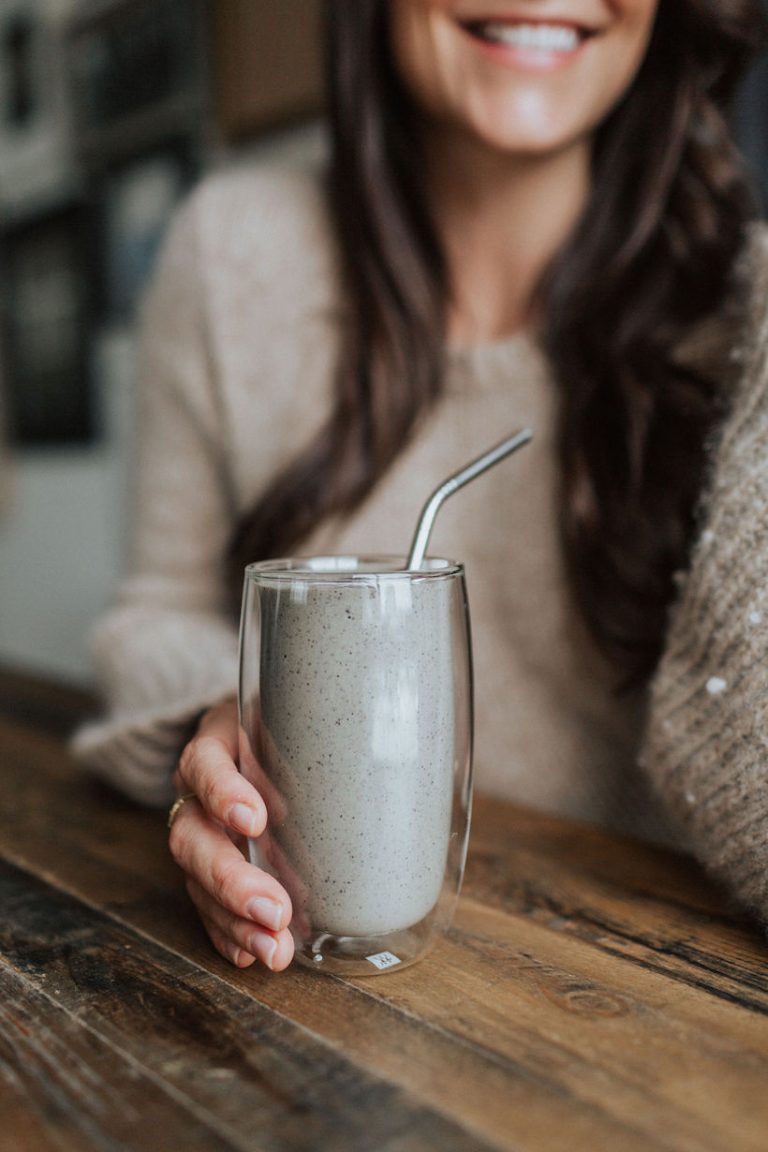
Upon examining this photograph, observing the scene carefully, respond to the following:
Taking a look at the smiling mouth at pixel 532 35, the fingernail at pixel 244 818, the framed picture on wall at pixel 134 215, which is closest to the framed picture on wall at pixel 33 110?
the framed picture on wall at pixel 134 215

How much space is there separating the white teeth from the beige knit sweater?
23 centimetres

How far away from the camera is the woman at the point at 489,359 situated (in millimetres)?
814

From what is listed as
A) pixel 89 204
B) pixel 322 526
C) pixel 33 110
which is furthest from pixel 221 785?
pixel 33 110

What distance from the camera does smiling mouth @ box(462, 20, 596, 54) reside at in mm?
825

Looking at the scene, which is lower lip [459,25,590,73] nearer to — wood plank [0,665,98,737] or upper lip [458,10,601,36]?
upper lip [458,10,601,36]

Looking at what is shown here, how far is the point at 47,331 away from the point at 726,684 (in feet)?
7.25

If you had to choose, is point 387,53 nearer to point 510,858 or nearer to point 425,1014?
point 510,858

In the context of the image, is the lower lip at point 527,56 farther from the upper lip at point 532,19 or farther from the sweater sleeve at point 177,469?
the sweater sleeve at point 177,469

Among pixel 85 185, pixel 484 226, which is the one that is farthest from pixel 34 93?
pixel 484 226

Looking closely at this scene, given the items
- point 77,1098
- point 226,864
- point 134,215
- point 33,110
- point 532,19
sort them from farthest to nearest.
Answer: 1. point 33,110
2. point 134,215
3. point 532,19
4. point 226,864
5. point 77,1098

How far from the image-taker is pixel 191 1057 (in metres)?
0.40

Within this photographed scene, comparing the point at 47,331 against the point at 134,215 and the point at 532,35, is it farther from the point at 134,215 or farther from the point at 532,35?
the point at 532,35

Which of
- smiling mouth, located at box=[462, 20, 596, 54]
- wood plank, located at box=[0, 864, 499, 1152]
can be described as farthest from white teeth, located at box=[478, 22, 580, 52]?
wood plank, located at box=[0, 864, 499, 1152]

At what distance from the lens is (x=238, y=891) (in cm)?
46
